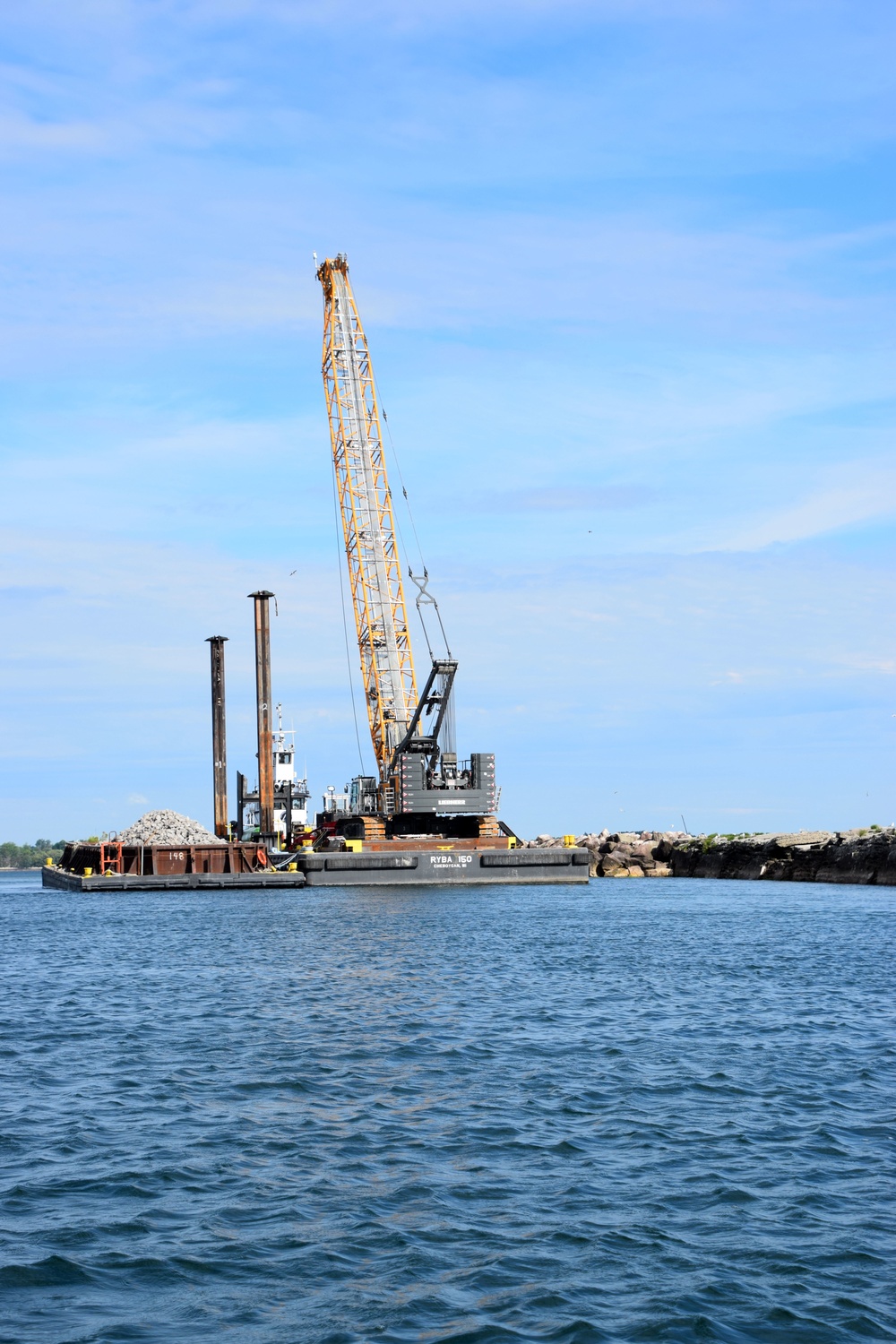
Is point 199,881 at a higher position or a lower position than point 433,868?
lower

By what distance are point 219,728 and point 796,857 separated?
4368 cm

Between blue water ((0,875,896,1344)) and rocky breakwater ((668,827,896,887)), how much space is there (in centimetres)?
5601

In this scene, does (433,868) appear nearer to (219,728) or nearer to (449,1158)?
(219,728)

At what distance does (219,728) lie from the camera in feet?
309

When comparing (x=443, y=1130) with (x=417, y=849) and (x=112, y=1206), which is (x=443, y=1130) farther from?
(x=417, y=849)

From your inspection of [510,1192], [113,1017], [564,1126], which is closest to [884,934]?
[113,1017]

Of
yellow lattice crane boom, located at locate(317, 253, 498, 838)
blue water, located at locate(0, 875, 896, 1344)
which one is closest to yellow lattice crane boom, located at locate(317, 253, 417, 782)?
yellow lattice crane boom, located at locate(317, 253, 498, 838)

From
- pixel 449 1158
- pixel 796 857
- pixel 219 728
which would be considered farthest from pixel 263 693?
pixel 449 1158

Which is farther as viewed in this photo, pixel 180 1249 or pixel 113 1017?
pixel 113 1017

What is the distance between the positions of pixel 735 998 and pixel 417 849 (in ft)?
156

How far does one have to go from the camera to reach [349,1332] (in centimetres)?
998

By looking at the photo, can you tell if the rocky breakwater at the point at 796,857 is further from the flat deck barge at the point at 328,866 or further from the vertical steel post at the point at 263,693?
the vertical steel post at the point at 263,693

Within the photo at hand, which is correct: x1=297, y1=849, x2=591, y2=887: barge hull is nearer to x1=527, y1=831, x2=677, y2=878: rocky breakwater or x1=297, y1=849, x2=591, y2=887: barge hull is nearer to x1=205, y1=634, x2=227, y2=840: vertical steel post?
x1=205, y1=634, x2=227, y2=840: vertical steel post

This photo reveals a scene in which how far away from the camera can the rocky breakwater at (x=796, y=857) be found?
286ft
